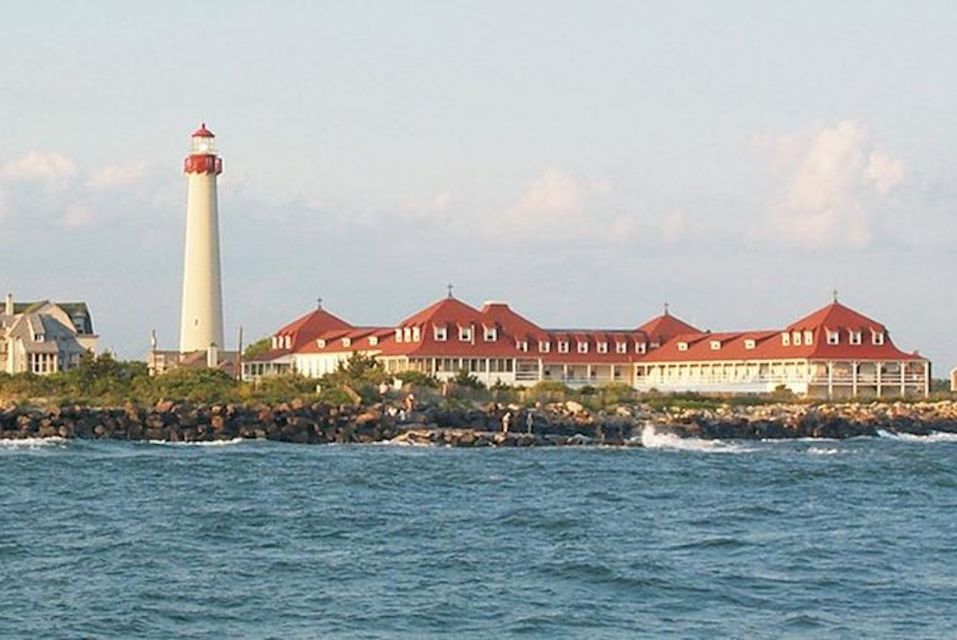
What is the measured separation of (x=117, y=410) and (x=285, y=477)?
17.7 metres

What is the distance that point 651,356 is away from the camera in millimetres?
79812

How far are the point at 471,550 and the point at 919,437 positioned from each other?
36797 mm

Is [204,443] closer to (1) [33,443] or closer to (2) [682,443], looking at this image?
(1) [33,443]

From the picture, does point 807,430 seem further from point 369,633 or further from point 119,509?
point 369,633

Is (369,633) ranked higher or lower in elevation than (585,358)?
lower

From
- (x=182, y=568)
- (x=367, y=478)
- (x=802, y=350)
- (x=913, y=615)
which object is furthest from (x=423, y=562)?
(x=802, y=350)

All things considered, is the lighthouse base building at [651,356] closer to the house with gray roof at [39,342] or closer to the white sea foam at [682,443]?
the house with gray roof at [39,342]

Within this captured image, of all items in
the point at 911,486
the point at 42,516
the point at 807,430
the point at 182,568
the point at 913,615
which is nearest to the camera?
the point at 913,615

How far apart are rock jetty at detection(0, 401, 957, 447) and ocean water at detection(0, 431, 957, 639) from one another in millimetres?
10317

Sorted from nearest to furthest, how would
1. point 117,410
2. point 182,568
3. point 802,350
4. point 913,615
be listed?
point 913,615, point 182,568, point 117,410, point 802,350

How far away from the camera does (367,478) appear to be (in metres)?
34.2

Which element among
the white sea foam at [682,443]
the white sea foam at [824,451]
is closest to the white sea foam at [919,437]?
the white sea foam at [682,443]

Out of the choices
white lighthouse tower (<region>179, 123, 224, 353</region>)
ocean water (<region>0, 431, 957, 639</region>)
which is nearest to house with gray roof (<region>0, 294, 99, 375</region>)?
white lighthouse tower (<region>179, 123, 224, 353</region>)

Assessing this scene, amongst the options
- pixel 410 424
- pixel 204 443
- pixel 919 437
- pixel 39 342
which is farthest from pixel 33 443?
pixel 39 342
